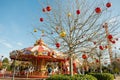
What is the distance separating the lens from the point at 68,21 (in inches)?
463

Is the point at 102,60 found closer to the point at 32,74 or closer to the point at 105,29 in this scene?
the point at 32,74

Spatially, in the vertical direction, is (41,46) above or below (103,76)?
above

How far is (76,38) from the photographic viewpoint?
1116 cm

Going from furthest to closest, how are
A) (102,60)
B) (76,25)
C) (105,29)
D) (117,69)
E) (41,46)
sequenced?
(117,69) < (102,60) < (41,46) < (76,25) < (105,29)

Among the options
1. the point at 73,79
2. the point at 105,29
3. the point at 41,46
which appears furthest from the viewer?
the point at 41,46

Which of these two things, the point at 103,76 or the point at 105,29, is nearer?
the point at 105,29

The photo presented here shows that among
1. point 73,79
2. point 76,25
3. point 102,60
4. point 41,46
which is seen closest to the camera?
point 73,79

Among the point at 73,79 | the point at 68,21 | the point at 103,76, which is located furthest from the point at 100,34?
the point at 103,76

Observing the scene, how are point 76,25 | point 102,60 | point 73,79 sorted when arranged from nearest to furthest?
point 73,79 < point 76,25 < point 102,60

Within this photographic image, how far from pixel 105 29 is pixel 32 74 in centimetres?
→ 1386

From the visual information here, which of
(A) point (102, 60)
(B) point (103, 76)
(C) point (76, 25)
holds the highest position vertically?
(C) point (76, 25)

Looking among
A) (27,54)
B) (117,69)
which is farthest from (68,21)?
(117,69)

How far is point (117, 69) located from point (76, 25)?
37.0 m

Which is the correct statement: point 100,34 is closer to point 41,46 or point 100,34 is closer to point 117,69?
point 41,46
